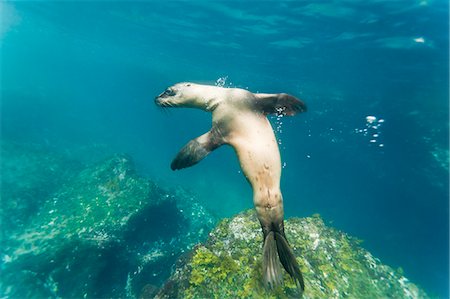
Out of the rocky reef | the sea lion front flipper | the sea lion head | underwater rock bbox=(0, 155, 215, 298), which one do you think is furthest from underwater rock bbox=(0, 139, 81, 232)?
the sea lion front flipper

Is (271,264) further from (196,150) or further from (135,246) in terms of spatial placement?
(135,246)

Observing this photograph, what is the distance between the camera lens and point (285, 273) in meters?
4.49

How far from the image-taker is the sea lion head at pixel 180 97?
3.40 meters

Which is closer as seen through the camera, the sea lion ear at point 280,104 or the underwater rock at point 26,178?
the sea lion ear at point 280,104

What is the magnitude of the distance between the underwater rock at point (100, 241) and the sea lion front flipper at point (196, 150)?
5.85 metres

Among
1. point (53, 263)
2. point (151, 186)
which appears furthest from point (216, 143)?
point (151, 186)

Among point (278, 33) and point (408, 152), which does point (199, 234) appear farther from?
point (408, 152)

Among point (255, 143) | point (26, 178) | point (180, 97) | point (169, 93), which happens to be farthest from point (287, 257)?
point (26, 178)

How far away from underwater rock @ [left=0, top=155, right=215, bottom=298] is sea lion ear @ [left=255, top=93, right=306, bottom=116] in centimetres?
638

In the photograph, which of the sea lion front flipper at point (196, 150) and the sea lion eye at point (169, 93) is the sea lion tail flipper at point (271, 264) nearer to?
the sea lion front flipper at point (196, 150)

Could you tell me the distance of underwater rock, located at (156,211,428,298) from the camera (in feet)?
15.3

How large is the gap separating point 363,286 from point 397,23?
1304 centimetres

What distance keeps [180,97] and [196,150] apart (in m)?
0.71

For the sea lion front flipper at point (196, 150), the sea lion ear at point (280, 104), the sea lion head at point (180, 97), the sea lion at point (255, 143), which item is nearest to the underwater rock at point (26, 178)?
the sea lion head at point (180, 97)
